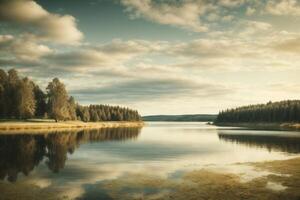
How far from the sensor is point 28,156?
44.2 m

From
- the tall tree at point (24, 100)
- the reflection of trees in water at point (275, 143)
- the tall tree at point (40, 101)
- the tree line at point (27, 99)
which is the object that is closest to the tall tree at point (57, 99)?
the tree line at point (27, 99)

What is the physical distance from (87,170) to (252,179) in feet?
56.1

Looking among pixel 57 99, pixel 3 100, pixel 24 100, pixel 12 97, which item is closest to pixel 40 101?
pixel 57 99

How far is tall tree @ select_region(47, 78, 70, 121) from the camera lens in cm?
13562

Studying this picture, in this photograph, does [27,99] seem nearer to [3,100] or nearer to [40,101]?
[3,100]

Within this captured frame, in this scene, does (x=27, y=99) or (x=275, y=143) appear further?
(x=27, y=99)

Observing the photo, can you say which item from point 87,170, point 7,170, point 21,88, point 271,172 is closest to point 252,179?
point 271,172

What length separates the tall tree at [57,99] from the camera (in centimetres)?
13562

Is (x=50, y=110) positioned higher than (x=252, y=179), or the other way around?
(x=50, y=110)

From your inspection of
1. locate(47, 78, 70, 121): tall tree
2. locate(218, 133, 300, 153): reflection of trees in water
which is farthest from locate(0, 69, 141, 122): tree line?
locate(218, 133, 300, 153): reflection of trees in water

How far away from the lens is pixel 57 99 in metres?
138

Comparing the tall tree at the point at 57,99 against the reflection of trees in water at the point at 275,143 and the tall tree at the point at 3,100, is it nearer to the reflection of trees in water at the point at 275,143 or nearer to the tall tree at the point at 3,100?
the tall tree at the point at 3,100

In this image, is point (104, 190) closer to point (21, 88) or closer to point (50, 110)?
point (21, 88)

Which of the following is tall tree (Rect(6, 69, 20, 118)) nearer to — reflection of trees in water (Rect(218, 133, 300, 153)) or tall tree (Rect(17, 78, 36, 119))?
tall tree (Rect(17, 78, 36, 119))
